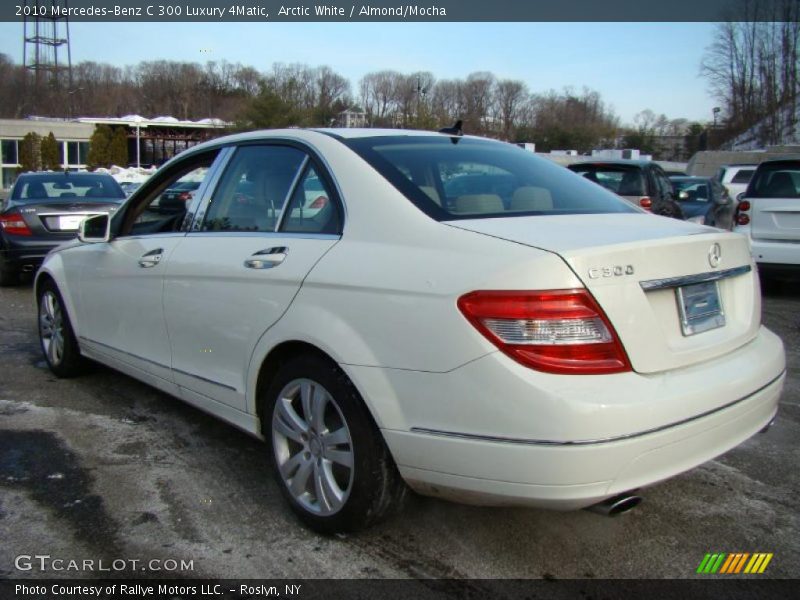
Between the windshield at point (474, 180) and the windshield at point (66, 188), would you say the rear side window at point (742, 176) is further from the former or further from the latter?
the windshield at point (474, 180)

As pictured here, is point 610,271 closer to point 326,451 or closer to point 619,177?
point 326,451

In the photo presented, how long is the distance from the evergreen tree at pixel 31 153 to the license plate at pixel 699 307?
40264mm

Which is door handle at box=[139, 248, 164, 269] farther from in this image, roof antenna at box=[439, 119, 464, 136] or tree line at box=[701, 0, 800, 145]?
tree line at box=[701, 0, 800, 145]

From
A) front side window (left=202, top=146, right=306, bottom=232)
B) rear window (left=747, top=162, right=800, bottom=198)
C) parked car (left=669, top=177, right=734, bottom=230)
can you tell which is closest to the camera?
front side window (left=202, top=146, right=306, bottom=232)

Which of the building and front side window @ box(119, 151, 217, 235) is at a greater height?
the building

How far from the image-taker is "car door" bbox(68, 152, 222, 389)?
3.84 m

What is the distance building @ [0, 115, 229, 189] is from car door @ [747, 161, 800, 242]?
101 feet

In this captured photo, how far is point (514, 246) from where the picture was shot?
2.40 metres

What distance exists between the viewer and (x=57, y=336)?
5.14 m

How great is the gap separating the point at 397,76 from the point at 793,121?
31.4m

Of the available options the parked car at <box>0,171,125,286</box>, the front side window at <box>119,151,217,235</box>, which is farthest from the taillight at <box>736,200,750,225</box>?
Result: the parked car at <box>0,171,125,286</box>

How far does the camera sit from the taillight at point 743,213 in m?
8.69

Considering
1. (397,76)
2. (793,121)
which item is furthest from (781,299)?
(397,76)

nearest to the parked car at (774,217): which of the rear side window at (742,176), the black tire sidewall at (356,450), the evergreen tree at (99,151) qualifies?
the black tire sidewall at (356,450)
